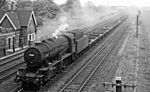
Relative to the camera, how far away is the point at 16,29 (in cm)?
3219

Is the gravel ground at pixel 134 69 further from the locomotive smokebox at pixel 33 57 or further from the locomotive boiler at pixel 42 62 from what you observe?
the locomotive smokebox at pixel 33 57

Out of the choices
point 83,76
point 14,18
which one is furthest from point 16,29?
point 83,76

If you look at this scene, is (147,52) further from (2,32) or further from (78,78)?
(2,32)

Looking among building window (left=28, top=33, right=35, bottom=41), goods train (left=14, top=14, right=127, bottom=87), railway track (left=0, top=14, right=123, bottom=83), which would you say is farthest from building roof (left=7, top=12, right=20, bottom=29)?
goods train (left=14, top=14, right=127, bottom=87)

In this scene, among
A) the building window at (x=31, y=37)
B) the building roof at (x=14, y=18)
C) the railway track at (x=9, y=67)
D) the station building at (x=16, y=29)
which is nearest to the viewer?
the railway track at (x=9, y=67)

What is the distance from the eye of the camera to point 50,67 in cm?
1584

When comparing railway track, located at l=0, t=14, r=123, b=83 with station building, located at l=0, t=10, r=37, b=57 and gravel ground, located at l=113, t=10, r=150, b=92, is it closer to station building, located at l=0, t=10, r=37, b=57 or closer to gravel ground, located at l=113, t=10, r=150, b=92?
station building, located at l=0, t=10, r=37, b=57

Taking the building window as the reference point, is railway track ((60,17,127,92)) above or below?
below

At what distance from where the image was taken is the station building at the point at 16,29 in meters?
29.3

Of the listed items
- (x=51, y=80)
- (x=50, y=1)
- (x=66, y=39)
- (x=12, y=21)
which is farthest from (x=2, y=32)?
(x=50, y=1)

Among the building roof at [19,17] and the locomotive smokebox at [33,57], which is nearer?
the locomotive smokebox at [33,57]

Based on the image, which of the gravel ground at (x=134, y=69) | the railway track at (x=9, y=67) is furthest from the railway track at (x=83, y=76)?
the railway track at (x=9, y=67)

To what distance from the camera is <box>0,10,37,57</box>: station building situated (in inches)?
1154

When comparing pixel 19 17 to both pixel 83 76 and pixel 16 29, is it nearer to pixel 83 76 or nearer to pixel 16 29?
pixel 16 29
